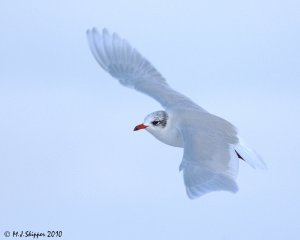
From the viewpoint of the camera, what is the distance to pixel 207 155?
5.52m

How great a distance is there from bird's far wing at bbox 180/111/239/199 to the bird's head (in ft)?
0.66

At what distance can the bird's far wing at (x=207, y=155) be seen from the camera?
17.2 feet

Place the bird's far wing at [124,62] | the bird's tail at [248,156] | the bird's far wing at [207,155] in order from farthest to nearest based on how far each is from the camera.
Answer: the bird's far wing at [124,62], the bird's tail at [248,156], the bird's far wing at [207,155]

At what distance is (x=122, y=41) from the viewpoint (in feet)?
22.8

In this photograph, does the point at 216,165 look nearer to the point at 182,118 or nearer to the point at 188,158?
the point at 188,158

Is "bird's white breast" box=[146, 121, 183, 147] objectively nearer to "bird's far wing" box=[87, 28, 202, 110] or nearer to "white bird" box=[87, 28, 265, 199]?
"white bird" box=[87, 28, 265, 199]

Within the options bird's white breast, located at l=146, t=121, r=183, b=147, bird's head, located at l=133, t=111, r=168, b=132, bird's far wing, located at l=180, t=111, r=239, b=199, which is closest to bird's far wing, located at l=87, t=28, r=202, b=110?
bird's head, located at l=133, t=111, r=168, b=132

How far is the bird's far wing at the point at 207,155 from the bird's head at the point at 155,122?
0.20m

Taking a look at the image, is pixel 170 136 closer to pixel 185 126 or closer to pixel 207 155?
pixel 185 126

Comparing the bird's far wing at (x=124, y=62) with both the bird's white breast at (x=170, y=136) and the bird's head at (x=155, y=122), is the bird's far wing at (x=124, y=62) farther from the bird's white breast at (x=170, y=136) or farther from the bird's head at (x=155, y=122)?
the bird's white breast at (x=170, y=136)

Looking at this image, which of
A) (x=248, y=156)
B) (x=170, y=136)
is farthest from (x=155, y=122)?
(x=248, y=156)

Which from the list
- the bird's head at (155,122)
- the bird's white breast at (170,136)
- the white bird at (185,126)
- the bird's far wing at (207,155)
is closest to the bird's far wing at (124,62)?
the white bird at (185,126)

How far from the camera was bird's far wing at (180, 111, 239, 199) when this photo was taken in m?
5.23

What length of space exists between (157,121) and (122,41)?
1.01m
